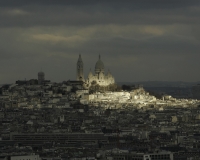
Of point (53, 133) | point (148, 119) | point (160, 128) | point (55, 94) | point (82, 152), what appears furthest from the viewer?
point (55, 94)

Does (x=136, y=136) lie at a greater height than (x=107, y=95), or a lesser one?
lesser

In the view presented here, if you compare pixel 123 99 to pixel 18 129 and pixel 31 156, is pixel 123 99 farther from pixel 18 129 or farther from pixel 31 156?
pixel 31 156

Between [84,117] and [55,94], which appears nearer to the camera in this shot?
[84,117]

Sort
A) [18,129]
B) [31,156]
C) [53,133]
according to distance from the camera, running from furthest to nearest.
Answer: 1. [18,129]
2. [53,133]
3. [31,156]

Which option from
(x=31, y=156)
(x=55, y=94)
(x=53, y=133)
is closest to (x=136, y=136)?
(x=53, y=133)
